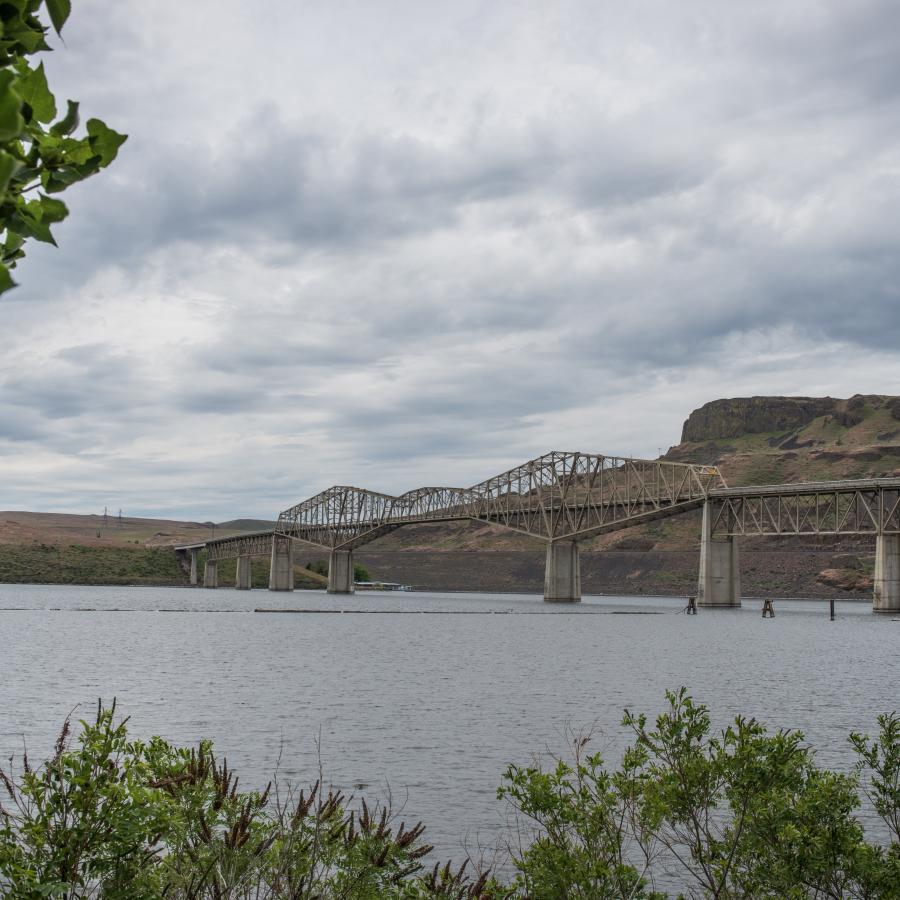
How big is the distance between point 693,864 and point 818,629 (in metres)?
81.2

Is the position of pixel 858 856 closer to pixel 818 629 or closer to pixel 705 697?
pixel 705 697

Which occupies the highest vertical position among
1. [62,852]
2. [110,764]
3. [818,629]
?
[110,764]

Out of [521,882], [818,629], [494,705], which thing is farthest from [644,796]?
[818,629]

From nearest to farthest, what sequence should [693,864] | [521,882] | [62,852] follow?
[62,852]
[521,882]
[693,864]

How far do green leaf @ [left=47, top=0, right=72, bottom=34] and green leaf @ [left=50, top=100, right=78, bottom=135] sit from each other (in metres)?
0.24

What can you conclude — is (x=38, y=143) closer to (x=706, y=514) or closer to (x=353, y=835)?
(x=353, y=835)

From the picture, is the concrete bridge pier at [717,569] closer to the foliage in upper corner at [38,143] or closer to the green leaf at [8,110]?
the foliage in upper corner at [38,143]

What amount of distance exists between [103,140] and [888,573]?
4872 inches

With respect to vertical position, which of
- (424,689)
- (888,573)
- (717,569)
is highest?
(888,573)

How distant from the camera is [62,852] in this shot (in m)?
6.75

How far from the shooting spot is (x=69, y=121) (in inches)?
134

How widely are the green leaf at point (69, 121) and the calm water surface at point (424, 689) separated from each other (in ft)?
33.4

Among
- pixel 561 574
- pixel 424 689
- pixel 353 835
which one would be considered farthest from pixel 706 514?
pixel 353 835

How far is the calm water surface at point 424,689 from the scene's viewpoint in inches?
943
